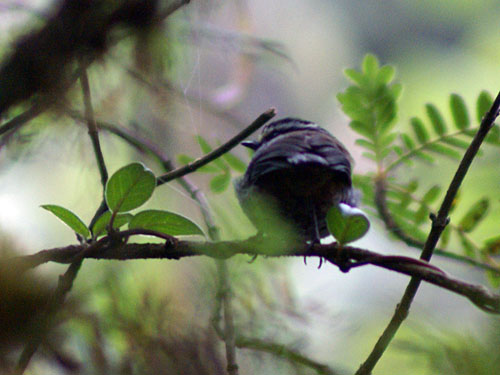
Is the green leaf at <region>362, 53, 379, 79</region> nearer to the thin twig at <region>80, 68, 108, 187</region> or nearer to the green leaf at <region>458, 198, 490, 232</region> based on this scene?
the green leaf at <region>458, 198, 490, 232</region>

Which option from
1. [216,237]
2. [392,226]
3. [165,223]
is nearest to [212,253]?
[165,223]

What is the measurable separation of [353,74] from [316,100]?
77.7 inches

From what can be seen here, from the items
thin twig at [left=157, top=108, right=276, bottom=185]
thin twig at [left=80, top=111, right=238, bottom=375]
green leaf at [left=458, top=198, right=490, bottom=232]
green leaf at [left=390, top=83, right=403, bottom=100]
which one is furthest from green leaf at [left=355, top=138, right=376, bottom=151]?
thin twig at [left=157, top=108, right=276, bottom=185]

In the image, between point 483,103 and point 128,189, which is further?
point 483,103

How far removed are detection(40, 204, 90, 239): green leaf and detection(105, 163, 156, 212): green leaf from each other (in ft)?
0.16

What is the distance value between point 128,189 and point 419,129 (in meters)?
0.66

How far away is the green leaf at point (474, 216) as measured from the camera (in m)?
1.02

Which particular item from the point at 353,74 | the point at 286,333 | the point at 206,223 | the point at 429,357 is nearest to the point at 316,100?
the point at 353,74

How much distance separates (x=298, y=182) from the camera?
93 centimetres

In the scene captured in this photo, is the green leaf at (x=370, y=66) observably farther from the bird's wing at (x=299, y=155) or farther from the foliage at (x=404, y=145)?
the bird's wing at (x=299, y=155)

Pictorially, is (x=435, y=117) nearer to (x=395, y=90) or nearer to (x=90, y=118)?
(x=395, y=90)

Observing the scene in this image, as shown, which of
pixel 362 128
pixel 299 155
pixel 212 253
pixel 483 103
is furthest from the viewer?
pixel 362 128

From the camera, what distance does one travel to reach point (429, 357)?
1.40 ft

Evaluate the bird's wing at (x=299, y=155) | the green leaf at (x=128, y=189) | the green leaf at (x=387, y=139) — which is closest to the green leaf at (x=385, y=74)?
the green leaf at (x=387, y=139)
